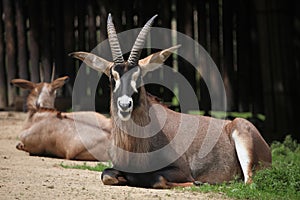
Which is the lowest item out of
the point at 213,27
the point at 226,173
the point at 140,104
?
the point at 226,173

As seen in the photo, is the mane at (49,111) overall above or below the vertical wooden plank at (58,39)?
below

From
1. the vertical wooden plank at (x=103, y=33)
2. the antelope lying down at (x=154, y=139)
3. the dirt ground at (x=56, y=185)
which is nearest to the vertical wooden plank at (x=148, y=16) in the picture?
the vertical wooden plank at (x=103, y=33)

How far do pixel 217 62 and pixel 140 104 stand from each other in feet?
21.5

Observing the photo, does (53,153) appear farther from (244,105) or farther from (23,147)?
(244,105)

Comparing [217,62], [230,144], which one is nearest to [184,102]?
[217,62]

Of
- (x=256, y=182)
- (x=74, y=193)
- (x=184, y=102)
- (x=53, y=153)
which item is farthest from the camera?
(x=184, y=102)

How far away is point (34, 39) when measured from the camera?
55.0ft

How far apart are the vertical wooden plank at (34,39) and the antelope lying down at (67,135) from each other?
372 centimetres

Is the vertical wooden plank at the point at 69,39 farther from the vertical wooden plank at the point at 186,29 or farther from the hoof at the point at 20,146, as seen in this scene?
the hoof at the point at 20,146

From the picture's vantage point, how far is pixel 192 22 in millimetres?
15938

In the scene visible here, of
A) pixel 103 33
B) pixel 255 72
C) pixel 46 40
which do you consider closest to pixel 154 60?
pixel 255 72


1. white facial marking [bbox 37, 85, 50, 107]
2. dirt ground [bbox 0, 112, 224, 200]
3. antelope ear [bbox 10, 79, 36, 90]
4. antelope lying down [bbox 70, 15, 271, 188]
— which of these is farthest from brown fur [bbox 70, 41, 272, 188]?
antelope ear [bbox 10, 79, 36, 90]

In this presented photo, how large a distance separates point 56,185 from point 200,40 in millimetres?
7844

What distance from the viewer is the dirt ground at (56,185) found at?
8109mm
